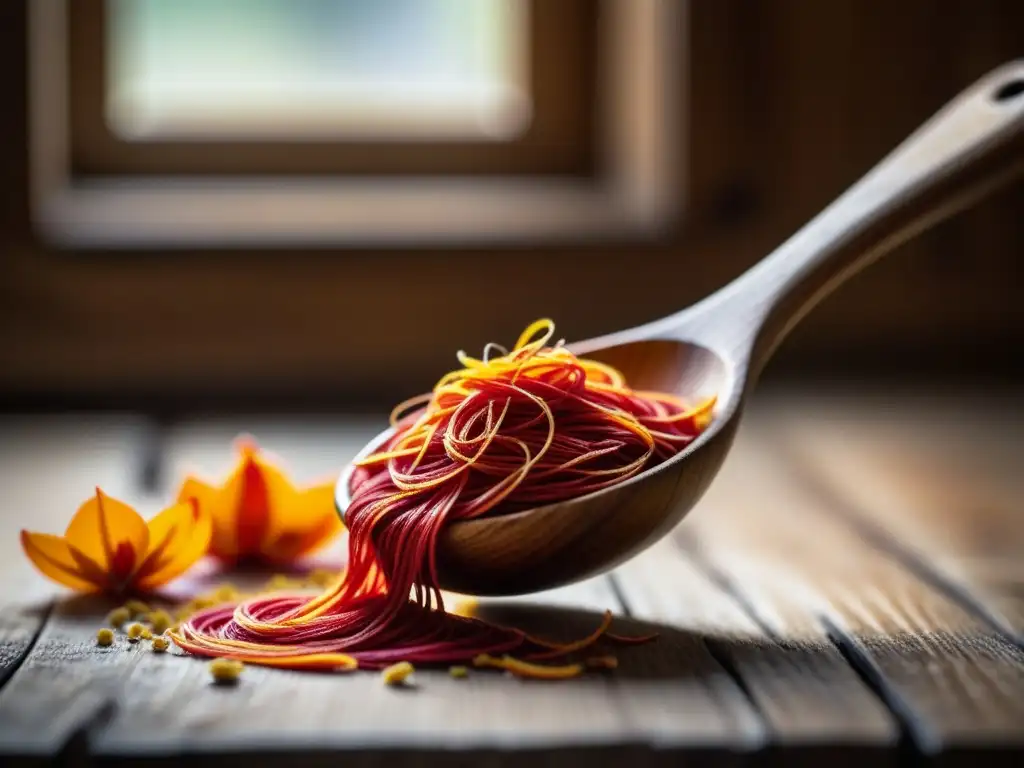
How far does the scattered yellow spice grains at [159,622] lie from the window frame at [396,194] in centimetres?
82

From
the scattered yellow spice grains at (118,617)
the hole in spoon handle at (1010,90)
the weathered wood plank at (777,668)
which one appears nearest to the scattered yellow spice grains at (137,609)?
the scattered yellow spice grains at (118,617)

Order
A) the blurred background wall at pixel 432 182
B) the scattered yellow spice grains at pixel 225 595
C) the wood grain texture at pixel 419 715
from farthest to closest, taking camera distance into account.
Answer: the blurred background wall at pixel 432 182
the scattered yellow spice grains at pixel 225 595
the wood grain texture at pixel 419 715

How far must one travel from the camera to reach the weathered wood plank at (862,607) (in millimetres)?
531

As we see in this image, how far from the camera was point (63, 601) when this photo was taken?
2.31ft

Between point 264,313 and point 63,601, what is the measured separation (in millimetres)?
761

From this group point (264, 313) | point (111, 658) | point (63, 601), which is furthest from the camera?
point (264, 313)

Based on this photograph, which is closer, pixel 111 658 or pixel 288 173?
pixel 111 658

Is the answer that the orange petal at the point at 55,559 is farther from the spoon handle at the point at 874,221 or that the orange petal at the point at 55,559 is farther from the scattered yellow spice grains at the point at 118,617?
the spoon handle at the point at 874,221

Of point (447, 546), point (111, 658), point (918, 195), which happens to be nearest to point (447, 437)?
point (447, 546)

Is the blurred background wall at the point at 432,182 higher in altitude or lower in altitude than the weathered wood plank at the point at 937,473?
higher

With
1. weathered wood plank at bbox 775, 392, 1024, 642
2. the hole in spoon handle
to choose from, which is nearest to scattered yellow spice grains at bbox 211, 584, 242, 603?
weathered wood plank at bbox 775, 392, 1024, 642

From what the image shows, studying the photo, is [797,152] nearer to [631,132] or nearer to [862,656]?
[631,132]

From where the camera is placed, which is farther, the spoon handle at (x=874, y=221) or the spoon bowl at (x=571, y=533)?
the spoon handle at (x=874, y=221)

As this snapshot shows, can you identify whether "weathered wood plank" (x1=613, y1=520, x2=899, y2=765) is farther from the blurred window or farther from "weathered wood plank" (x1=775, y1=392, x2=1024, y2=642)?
the blurred window
